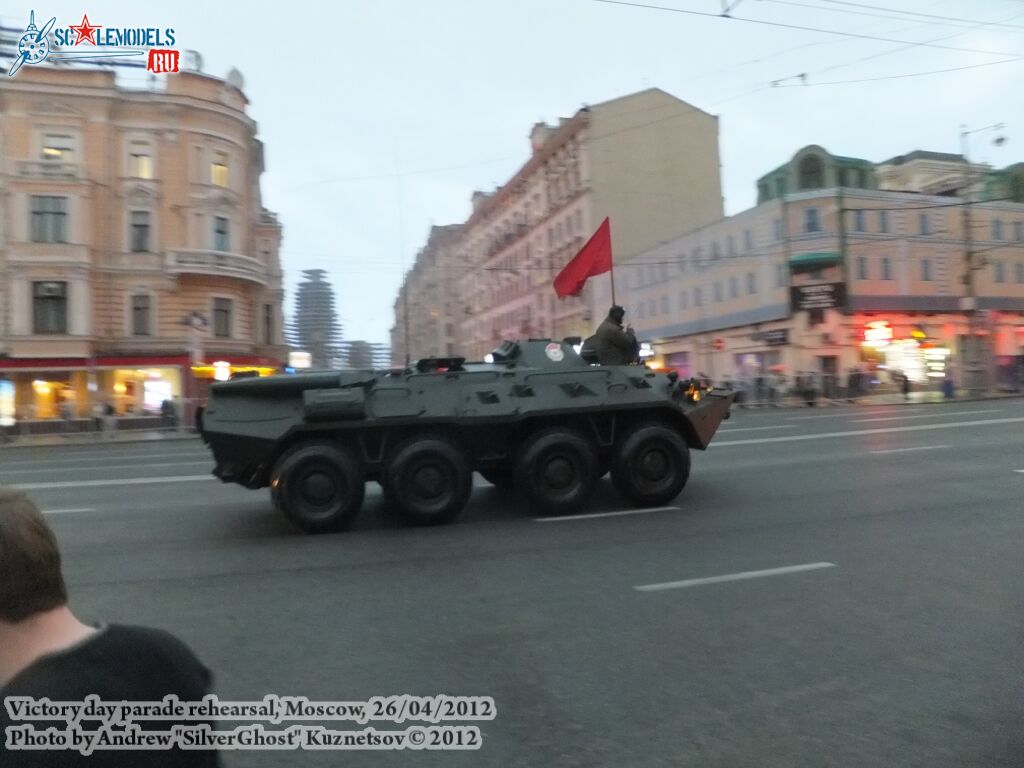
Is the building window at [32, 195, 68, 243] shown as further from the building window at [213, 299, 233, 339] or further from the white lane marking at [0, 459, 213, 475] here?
the white lane marking at [0, 459, 213, 475]

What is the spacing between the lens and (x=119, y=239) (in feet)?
110

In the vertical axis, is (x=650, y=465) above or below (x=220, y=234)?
below

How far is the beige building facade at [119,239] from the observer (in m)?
31.5

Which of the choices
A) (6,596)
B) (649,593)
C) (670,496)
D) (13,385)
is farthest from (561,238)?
(6,596)

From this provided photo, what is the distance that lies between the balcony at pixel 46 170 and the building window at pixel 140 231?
2.47 meters

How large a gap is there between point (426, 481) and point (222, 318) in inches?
1150

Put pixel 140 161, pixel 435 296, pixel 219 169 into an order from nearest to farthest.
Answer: pixel 140 161 → pixel 219 169 → pixel 435 296

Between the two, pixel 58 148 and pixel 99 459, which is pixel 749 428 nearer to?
pixel 99 459

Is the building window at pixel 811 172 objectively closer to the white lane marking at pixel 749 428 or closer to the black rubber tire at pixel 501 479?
the white lane marking at pixel 749 428

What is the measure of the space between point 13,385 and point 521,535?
3059cm

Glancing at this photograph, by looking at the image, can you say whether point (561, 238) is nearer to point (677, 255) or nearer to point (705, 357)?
point (677, 255)

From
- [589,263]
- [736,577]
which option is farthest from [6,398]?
[736,577]

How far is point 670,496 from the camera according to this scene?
895 cm

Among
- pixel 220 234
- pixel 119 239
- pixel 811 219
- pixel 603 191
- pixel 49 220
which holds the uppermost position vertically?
pixel 603 191
